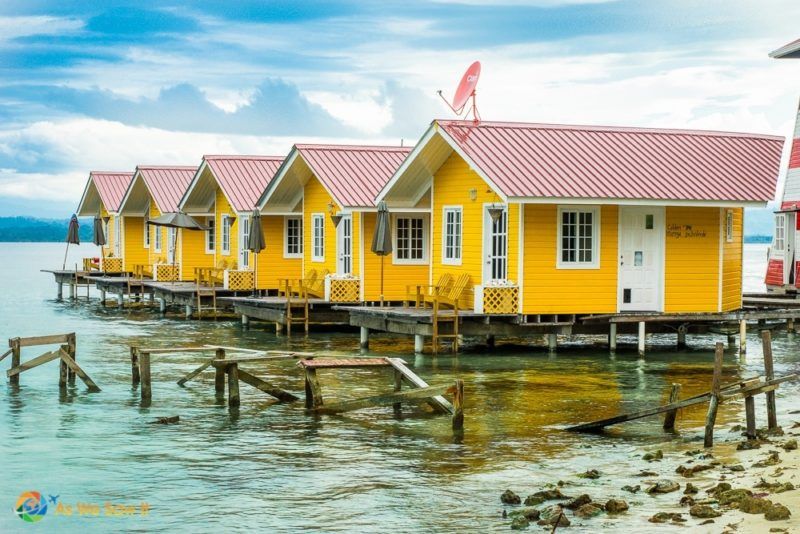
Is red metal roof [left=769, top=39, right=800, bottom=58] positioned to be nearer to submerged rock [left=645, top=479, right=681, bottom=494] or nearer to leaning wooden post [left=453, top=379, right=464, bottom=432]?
leaning wooden post [left=453, top=379, right=464, bottom=432]

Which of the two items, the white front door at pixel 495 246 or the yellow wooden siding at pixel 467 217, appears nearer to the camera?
the yellow wooden siding at pixel 467 217

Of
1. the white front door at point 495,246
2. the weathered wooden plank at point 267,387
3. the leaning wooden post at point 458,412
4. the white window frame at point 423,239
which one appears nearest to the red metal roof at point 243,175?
the white window frame at point 423,239

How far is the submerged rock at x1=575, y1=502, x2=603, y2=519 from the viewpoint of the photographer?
1127 cm

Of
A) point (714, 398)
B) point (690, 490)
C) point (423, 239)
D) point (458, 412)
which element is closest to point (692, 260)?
point (423, 239)

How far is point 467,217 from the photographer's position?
85.2 ft

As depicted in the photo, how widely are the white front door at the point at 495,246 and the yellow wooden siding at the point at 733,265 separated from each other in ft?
16.6

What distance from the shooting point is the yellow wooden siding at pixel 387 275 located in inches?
1188

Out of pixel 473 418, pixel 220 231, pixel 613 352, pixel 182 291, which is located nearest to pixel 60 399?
pixel 473 418

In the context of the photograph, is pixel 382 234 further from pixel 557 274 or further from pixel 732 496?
pixel 732 496

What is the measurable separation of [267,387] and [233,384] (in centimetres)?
60

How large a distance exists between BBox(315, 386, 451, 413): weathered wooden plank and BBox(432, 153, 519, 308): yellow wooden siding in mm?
8406

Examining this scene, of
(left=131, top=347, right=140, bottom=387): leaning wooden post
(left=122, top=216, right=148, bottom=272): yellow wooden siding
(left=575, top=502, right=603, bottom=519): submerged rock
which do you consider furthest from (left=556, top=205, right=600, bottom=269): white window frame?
(left=122, top=216, right=148, bottom=272): yellow wooden siding

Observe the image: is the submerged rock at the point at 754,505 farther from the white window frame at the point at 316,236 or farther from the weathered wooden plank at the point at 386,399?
the white window frame at the point at 316,236

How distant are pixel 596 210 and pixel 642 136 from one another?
3.74 metres
